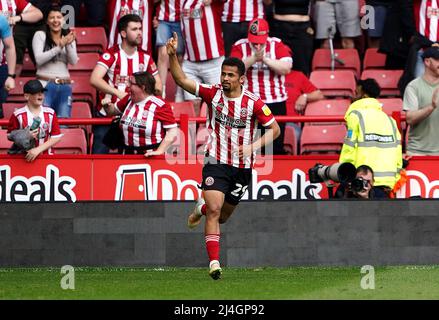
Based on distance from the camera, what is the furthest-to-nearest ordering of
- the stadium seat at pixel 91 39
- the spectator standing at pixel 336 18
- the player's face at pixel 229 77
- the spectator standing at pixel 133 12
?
the stadium seat at pixel 91 39
the spectator standing at pixel 336 18
the spectator standing at pixel 133 12
the player's face at pixel 229 77

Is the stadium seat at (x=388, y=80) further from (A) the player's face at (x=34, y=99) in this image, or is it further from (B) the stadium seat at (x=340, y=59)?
(A) the player's face at (x=34, y=99)

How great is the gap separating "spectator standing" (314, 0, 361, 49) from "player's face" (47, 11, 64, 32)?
11.8 ft

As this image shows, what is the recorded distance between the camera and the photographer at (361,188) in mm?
15164

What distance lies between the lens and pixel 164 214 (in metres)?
14.9

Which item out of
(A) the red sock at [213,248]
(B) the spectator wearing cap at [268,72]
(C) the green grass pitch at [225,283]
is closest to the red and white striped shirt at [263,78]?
(B) the spectator wearing cap at [268,72]

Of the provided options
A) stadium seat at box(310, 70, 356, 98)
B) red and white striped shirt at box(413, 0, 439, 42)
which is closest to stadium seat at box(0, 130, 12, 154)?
stadium seat at box(310, 70, 356, 98)

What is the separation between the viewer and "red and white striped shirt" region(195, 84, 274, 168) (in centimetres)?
1352

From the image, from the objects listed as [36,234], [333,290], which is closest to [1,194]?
[36,234]

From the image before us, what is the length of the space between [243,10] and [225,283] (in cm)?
656

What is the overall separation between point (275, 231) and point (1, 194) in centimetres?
338

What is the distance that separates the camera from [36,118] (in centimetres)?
1620

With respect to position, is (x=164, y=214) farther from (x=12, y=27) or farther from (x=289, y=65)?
(x=12, y=27)

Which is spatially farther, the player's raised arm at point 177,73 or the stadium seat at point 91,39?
the stadium seat at point 91,39

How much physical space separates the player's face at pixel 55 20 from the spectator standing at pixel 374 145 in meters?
4.07
